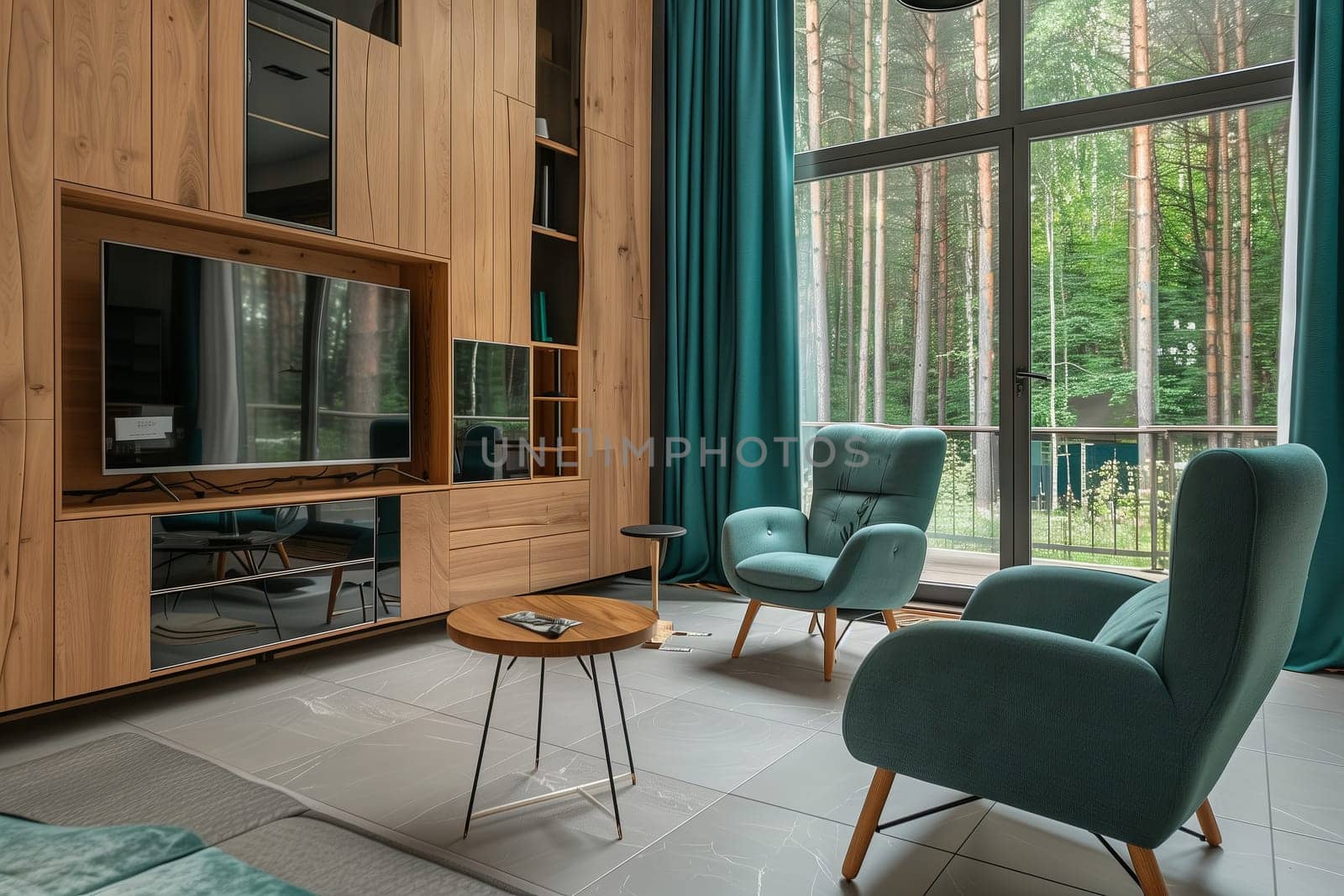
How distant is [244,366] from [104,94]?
0.92 meters

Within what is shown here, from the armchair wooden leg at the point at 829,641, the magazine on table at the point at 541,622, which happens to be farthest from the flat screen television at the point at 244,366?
the armchair wooden leg at the point at 829,641

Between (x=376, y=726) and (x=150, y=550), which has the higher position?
(x=150, y=550)

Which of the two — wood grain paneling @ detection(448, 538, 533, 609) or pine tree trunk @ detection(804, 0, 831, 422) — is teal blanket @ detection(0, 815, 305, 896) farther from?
pine tree trunk @ detection(804, 0, 831, 422)

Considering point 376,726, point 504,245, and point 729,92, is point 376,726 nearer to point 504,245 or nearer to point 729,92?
point 504,245

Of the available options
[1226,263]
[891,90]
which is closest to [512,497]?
[891,90]

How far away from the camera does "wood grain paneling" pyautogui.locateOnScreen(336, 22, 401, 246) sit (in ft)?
10.7

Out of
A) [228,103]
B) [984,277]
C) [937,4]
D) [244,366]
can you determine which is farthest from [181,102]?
[984,277]

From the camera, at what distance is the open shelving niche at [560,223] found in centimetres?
430

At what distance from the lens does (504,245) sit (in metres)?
3.93

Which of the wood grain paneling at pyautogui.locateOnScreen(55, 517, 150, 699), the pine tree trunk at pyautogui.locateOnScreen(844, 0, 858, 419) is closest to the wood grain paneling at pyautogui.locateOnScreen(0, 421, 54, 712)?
the wood grain paneling at pyautogui.locateOnScreen(55, 517, 150, 699)

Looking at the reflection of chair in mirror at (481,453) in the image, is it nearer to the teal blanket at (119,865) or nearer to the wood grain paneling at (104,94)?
the wood grain paneling at (104,94)

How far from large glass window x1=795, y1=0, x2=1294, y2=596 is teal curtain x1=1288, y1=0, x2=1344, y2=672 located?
0.26 m

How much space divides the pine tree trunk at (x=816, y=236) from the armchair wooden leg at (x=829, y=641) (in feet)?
5.74

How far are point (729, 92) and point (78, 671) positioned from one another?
12.9ft
